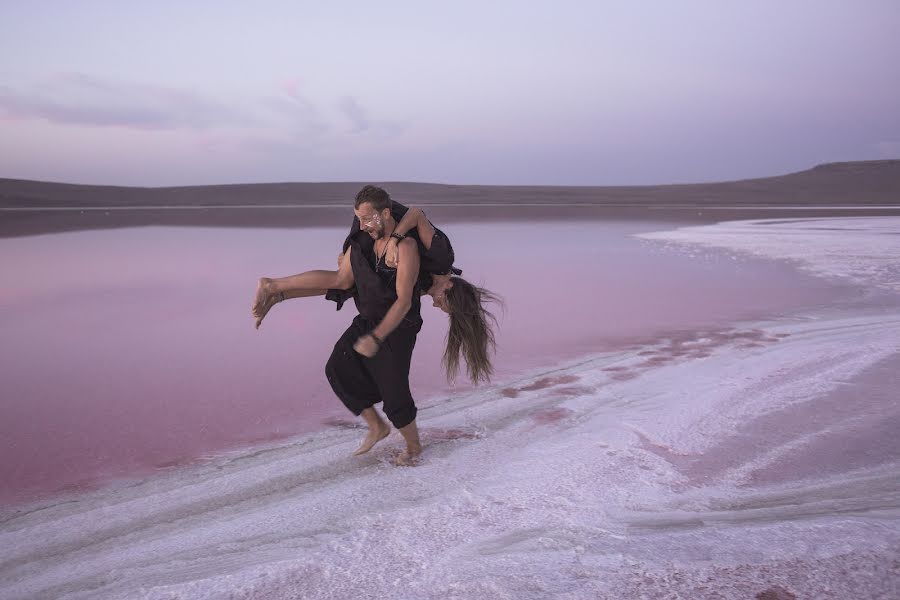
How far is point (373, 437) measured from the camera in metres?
3.73

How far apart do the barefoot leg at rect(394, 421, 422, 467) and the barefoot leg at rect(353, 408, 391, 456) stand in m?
0.16

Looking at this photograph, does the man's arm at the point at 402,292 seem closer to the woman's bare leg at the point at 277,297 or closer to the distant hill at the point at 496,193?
the woman's bare leg at the point at 277,297

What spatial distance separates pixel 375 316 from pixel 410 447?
26.8 inches

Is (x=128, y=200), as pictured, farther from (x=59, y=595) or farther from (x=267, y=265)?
(x=59, y=595)

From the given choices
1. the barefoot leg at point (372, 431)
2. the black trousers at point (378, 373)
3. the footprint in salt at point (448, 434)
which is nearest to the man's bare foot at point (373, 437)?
the barefoot leg at point (372, 431)

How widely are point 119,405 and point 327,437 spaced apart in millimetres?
1571

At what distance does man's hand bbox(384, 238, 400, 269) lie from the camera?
3354 millimetres

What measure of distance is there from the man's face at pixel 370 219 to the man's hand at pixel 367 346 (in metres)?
0.48

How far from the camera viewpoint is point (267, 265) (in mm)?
12711

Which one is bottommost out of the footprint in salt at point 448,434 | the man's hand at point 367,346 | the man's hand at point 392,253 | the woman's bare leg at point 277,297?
the footprint in salt at point 448,434

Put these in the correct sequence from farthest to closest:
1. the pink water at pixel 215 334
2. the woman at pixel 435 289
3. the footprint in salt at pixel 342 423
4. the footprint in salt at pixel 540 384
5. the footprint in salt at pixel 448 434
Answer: the footprint in salt at pixel 540 384
the footprint in salt at pixel 342 423
the pink water at pixel 215 334
the footprint in salt at pixel 448 434
the woman at pixel 435 289

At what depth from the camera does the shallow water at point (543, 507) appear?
249 cm

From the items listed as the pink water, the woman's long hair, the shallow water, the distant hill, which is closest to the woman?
the woman's long hair

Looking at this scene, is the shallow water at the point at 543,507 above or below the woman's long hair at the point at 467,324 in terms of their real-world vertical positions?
below
